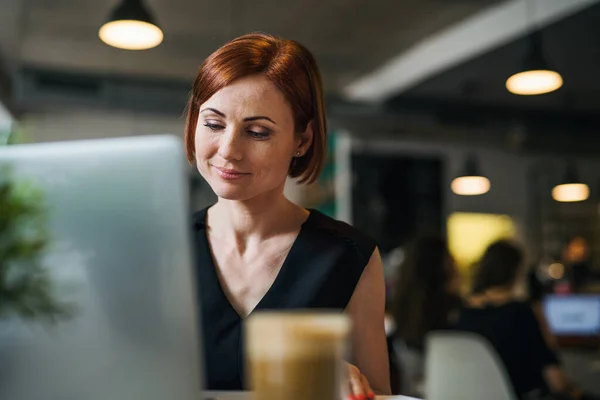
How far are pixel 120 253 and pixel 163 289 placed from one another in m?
0.05

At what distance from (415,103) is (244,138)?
23.3 ft

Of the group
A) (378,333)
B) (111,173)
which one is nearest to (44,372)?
(111,173)

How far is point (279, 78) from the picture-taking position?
1271 mm

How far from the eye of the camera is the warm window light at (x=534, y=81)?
4.20 m

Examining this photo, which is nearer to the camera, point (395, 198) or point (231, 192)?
point (231, 192)

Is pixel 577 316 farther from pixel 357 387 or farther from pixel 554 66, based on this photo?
pixel 357 387

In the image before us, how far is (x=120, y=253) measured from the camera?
0.62 m

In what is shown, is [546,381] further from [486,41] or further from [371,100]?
[371,100]

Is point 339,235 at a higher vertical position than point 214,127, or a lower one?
lower

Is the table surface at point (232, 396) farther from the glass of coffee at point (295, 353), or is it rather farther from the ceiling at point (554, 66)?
the ceiling at point (554, 66)

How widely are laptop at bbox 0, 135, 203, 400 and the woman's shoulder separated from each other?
74 centimetres

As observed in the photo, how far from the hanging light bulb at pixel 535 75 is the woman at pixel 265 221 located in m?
3.19

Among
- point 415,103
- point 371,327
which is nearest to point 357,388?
point 371,327

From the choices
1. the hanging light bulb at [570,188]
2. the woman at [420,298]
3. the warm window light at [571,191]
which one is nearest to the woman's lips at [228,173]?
the woman at [420,298]
